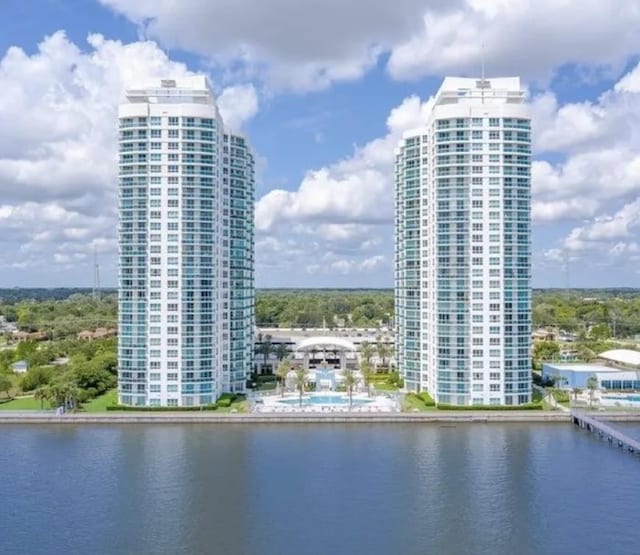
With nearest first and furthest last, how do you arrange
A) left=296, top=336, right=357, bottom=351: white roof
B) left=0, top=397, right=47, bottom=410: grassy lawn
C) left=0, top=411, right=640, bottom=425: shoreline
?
left=0, top=411, right=640, bottom=425: shoreline, left=0, top=397, right=47, bottom=410: grassy lawn, left=296, top=336, right=357, bottom=351: white roof

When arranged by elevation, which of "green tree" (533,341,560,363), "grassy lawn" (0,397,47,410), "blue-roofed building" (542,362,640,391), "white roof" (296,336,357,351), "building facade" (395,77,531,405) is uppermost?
"building facade" (395,77,531,405)

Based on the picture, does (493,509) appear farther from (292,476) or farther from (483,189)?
(483,189)

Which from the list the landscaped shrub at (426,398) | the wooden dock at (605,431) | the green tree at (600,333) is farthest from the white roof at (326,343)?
the green tree at (600,333)

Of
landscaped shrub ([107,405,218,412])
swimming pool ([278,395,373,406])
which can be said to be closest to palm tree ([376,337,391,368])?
swimming pool ([278,395,373,406])

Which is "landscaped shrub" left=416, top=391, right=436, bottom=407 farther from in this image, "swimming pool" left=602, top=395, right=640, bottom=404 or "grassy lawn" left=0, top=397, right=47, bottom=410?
"grassy lawn" left=0, top=397, right=47, bottom=410

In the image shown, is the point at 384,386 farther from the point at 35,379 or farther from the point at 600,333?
the point at 600,333
